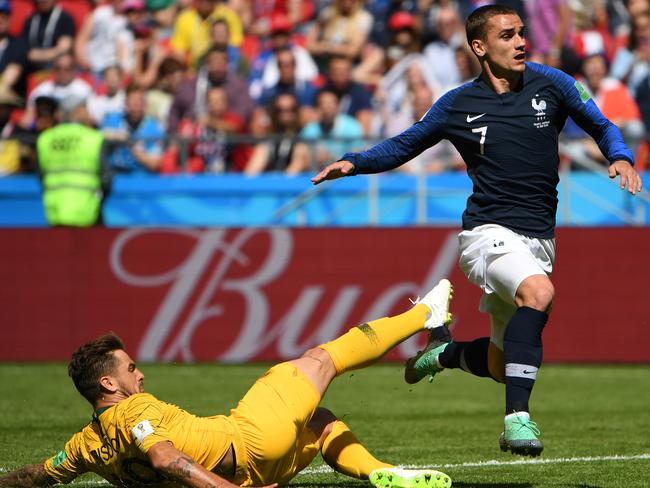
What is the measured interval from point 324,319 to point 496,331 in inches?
250

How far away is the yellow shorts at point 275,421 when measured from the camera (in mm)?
5777

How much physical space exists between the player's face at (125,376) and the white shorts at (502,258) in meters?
1.93

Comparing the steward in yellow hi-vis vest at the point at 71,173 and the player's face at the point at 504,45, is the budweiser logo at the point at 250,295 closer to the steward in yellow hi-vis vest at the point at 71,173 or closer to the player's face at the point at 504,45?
the steward in yellow hi-vis vest at the point at 71,173

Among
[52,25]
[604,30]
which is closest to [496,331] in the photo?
[604,30]

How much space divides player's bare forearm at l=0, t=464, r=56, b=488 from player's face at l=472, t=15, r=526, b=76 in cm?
313

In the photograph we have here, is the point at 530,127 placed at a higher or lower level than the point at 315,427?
higher

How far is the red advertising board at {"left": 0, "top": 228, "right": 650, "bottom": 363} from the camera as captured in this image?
524 inches

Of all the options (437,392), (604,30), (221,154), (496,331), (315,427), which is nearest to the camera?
(315,427)

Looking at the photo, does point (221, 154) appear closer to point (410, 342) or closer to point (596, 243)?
point (410, 342)

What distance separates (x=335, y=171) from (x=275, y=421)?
1.44 metres

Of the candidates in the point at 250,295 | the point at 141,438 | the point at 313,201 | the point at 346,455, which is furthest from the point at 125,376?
the point at 313,201

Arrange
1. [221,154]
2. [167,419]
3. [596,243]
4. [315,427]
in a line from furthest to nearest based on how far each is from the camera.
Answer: [221,154] → [596,243] → [315,427] → [167,419]

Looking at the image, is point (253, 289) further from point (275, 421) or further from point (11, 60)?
point (275, 421)

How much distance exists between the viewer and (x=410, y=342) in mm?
13414
